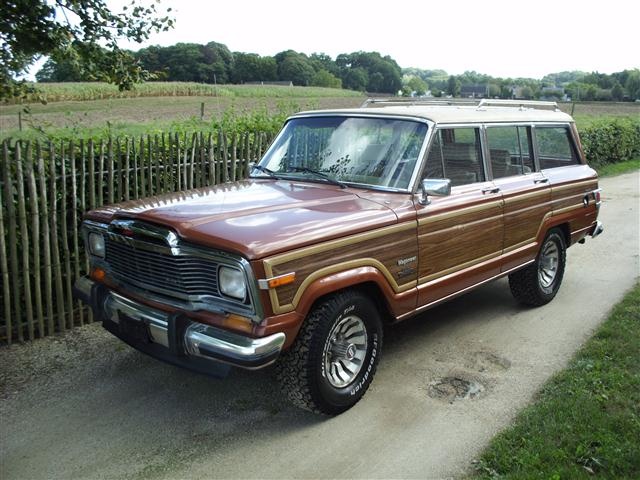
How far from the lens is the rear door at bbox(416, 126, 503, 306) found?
15.0ft

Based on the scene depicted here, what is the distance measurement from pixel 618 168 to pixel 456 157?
16884mm

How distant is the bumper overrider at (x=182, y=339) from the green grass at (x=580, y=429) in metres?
1.44

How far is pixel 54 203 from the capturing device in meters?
5.31

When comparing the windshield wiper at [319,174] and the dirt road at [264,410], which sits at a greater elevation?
the windshield wiper at [319,174]

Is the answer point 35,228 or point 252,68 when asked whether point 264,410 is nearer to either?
point 35,228

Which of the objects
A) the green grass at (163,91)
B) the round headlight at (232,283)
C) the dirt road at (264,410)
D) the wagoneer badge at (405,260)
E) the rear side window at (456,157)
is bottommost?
the dirt road at (264,410)

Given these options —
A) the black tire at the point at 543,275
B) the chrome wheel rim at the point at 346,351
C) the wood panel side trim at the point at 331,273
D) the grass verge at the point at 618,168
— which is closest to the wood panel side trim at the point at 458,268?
the wood panel side trim at the point at 331,273

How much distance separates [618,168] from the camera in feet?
63.8

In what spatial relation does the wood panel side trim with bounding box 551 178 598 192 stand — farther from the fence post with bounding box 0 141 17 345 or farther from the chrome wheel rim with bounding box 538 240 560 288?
→ the fence post with bounding box 0 141 17 345

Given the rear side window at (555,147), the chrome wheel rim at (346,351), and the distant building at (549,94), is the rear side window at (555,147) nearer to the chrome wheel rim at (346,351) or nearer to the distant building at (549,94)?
the chrome wheel rim at (346,351)

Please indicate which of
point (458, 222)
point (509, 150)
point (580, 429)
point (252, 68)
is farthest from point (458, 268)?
point (252, 68)

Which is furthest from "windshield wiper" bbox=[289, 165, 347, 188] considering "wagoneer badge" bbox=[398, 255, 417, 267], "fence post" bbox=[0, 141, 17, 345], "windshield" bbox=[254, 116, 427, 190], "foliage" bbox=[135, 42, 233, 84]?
"foliage" bbox=[135, 42, 233, 84]

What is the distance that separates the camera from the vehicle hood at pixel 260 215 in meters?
3.45

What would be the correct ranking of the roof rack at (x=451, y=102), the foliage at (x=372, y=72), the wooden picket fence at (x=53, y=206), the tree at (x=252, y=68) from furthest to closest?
1. the tree at (x=252, y=68)
2. the foliage at (x=372, y=72)
3. the roof rack at (x=451, y=102)
4. the wooden picket fence at (x=53, y=206)
